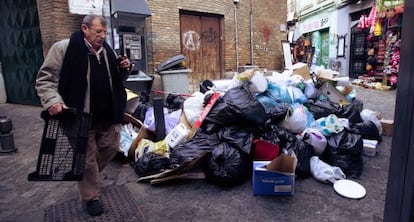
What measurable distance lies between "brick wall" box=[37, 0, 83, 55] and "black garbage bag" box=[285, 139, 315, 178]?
5.26 meters

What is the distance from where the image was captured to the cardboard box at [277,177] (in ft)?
8.00

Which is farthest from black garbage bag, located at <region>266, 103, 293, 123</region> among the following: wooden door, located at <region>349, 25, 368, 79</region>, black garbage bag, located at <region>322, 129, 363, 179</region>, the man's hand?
wooden door, located at <region>349, 25, 368, 79</region>

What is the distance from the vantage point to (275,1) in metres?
11.6

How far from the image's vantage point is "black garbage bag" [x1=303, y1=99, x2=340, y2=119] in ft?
12.7

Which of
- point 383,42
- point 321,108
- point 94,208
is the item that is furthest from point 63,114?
point 383,42

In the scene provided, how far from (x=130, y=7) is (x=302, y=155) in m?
5.19

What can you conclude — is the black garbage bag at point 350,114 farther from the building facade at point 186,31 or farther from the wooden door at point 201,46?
the wooden door at point 201,46

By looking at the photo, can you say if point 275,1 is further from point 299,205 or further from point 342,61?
point 299,205

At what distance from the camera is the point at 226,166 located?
264 cm

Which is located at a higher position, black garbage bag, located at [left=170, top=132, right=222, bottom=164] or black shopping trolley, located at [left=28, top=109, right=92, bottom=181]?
black shopping trolley, located at [left=28, top=109, right=92, bottom=181]

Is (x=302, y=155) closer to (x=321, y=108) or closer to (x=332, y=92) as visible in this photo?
(x=321, y=108)

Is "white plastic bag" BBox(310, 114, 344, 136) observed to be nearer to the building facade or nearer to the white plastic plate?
the white plastic plate

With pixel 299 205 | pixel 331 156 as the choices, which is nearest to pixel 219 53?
pixel 331 156

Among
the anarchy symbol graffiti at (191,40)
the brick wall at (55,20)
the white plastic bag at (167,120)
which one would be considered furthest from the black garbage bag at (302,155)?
the anarchy symbol graffiti at (191,40)
